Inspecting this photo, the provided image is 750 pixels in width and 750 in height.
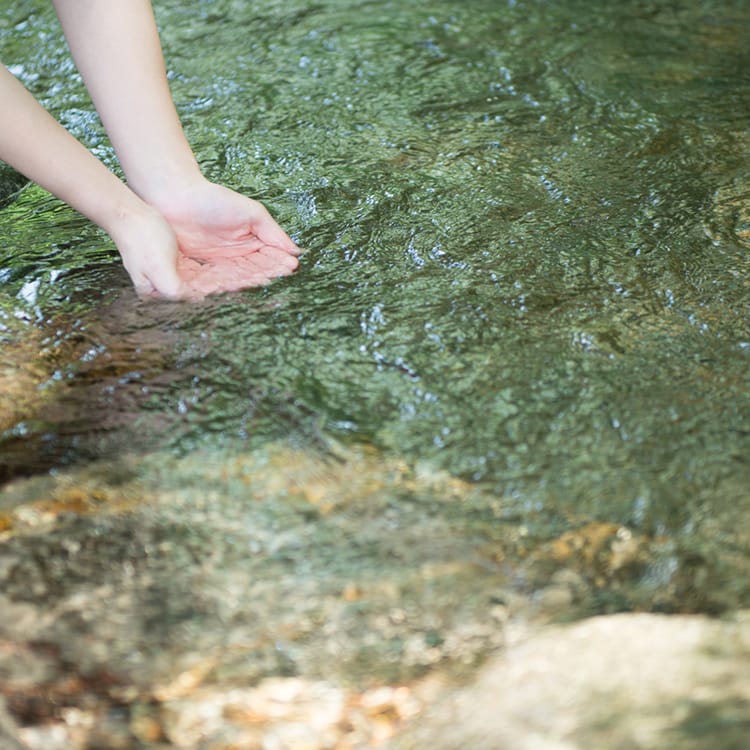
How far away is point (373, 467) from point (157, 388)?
1.26 ft

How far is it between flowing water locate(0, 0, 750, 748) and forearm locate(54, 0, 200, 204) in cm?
18

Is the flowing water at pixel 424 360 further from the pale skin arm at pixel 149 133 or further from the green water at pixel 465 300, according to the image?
the pale skin arm at pixel 149 133

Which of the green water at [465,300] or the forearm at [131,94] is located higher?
the forearm at [131,94]

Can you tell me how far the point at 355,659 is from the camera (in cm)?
107

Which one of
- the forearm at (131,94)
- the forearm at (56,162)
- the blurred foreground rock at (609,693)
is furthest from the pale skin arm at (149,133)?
the blurred foreground rock at (609,693)

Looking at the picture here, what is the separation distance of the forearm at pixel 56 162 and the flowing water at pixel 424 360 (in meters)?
0.11

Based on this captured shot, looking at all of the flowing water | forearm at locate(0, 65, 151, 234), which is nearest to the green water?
the flowing water

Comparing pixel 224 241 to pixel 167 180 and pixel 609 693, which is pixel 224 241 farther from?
pixel 609 693

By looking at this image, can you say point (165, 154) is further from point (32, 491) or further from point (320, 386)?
point (32, 491)

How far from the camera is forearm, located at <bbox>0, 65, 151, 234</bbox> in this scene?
5.82ft

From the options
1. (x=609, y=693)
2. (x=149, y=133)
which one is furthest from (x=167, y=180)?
(x=609, y=693)

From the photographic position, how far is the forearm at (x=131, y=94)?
1.93m

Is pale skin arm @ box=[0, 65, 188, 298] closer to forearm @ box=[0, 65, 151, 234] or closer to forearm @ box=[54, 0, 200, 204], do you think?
forearm @ box=[0, 65, 151, 234]

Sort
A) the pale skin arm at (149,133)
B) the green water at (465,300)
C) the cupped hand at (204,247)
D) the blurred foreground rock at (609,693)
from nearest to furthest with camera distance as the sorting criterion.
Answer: the blurred foreground rock at (609,693) → the green water at (465,300) → the cupped hand at (204,247) → the pale skin arm at (149,133)
